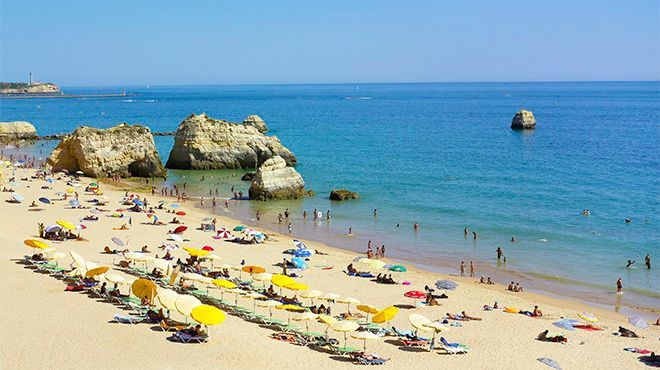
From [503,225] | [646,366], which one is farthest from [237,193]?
[646,366]

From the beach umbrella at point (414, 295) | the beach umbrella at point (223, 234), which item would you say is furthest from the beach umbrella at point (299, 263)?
the beach umbrella at point (223, 234)

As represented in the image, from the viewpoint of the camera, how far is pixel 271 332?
2283 centimetres

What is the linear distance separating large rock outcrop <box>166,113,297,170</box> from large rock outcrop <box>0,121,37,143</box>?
37.7 m

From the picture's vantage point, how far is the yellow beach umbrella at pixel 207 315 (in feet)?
67.4

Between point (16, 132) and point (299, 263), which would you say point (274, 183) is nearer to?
point (299, 263)

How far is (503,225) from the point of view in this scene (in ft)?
140

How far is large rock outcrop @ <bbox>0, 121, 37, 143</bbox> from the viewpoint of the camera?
91250 mm

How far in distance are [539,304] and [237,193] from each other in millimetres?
30524

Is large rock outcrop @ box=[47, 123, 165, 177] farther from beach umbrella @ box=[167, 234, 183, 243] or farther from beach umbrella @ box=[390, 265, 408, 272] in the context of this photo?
beach umbrella @ box=[390, 265, 408, 272]

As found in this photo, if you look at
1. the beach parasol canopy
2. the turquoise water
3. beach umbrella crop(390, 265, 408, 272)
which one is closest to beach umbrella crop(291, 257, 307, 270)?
beach umbrella crop(390, 265, 408, 272)

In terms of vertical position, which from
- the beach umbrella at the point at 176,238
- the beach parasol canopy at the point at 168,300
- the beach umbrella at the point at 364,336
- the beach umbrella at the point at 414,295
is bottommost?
the beach umbrella at the point at 414,295

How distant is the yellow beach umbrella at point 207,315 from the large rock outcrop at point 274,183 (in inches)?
1164

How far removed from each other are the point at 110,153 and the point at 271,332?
4176 cm

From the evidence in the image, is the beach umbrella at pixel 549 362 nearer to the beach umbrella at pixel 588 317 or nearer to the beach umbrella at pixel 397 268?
the beach umbrella at pixel 588 317
